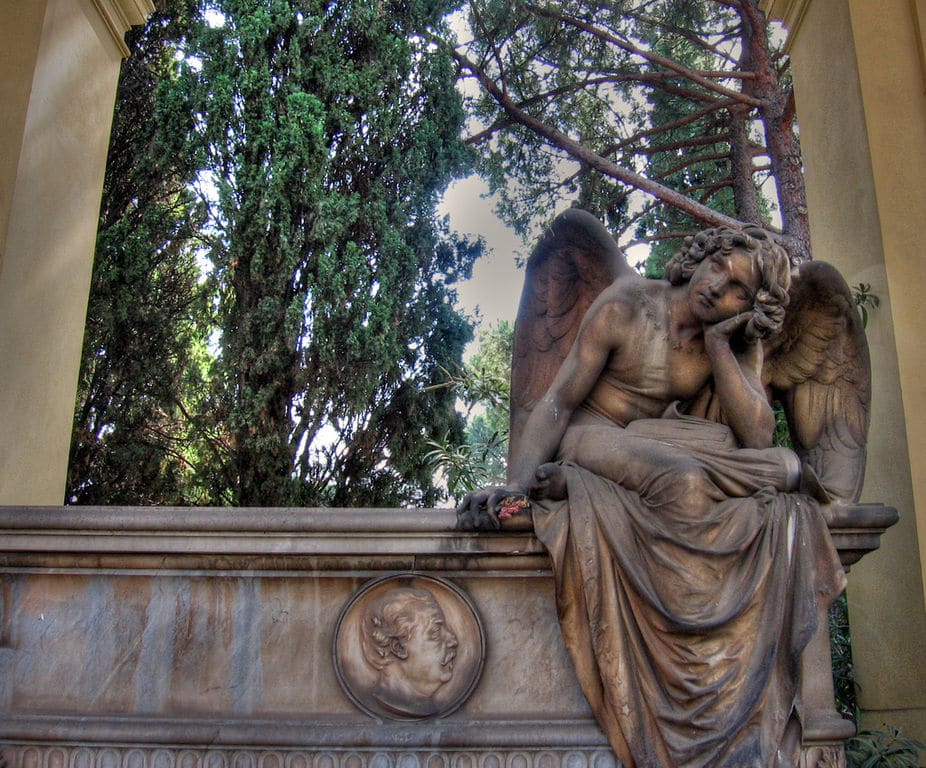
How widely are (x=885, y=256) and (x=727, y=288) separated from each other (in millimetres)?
1771

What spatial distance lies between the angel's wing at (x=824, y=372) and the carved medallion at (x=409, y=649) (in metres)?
1.53

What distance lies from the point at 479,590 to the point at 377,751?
2.08ft

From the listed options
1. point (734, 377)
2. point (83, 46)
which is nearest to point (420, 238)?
point (83, 46)

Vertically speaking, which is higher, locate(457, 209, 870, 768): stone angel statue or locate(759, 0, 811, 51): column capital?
locate(759, 0, 811, 51): column capital

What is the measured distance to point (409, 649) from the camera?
10.2 ft

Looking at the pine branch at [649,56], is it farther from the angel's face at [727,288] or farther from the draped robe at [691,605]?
the draped robe at [691,605]

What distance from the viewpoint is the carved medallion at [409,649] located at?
3.09 metres

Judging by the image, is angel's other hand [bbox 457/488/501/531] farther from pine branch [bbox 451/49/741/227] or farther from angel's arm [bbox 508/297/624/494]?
pine branch [bbox 451/49/741/227]

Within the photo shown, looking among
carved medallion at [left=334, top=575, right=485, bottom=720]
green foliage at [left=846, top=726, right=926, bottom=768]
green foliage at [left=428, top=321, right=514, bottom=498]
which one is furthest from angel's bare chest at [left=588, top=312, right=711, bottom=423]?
green foliage at [left=428, top=321, right=514, bottom=498]

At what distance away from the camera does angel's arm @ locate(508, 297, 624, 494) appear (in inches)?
135

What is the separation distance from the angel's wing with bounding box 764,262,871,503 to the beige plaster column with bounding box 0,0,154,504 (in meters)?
3.86

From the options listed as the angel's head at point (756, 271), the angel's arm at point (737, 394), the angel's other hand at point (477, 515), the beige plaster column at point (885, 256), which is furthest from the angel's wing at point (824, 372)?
the angel's other hand at point (477, 515)

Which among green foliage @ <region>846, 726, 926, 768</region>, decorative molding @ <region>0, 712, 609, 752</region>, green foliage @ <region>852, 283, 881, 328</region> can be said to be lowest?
green foliage @ <region>846, 726, 926, 768</region>

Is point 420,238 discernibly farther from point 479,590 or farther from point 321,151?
point 479,590
